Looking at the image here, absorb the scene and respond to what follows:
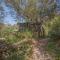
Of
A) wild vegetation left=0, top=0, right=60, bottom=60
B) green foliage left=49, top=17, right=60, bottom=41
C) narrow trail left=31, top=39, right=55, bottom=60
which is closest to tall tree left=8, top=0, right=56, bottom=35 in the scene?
wild vegetation left=0, top=0, right=60, bottom=60

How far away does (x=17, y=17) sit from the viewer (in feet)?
18.2

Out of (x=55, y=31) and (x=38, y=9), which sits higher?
(x=38, y=9)

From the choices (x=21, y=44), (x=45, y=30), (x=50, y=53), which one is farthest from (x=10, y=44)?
(x=45, y=30)

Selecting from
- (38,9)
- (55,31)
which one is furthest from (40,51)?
(38,9)

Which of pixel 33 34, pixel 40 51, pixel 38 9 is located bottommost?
pixel 40 51

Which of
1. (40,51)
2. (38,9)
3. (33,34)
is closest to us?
(40,51)

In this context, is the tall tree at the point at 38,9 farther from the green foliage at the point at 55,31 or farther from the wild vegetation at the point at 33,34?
the green foliage at the point at 55,31

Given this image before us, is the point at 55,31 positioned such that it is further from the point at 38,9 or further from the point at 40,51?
the point at 38,9

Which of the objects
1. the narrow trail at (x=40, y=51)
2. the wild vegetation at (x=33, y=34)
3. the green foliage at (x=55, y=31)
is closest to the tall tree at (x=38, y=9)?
the wild vegetation at (x=33, y=34)

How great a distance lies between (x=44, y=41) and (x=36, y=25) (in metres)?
0.81

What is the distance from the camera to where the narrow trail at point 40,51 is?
4.54m

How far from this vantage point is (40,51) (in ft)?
15.8

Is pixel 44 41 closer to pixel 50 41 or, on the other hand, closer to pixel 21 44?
pixel 50 41

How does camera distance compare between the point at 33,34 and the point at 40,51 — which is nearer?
the point at 40,51
